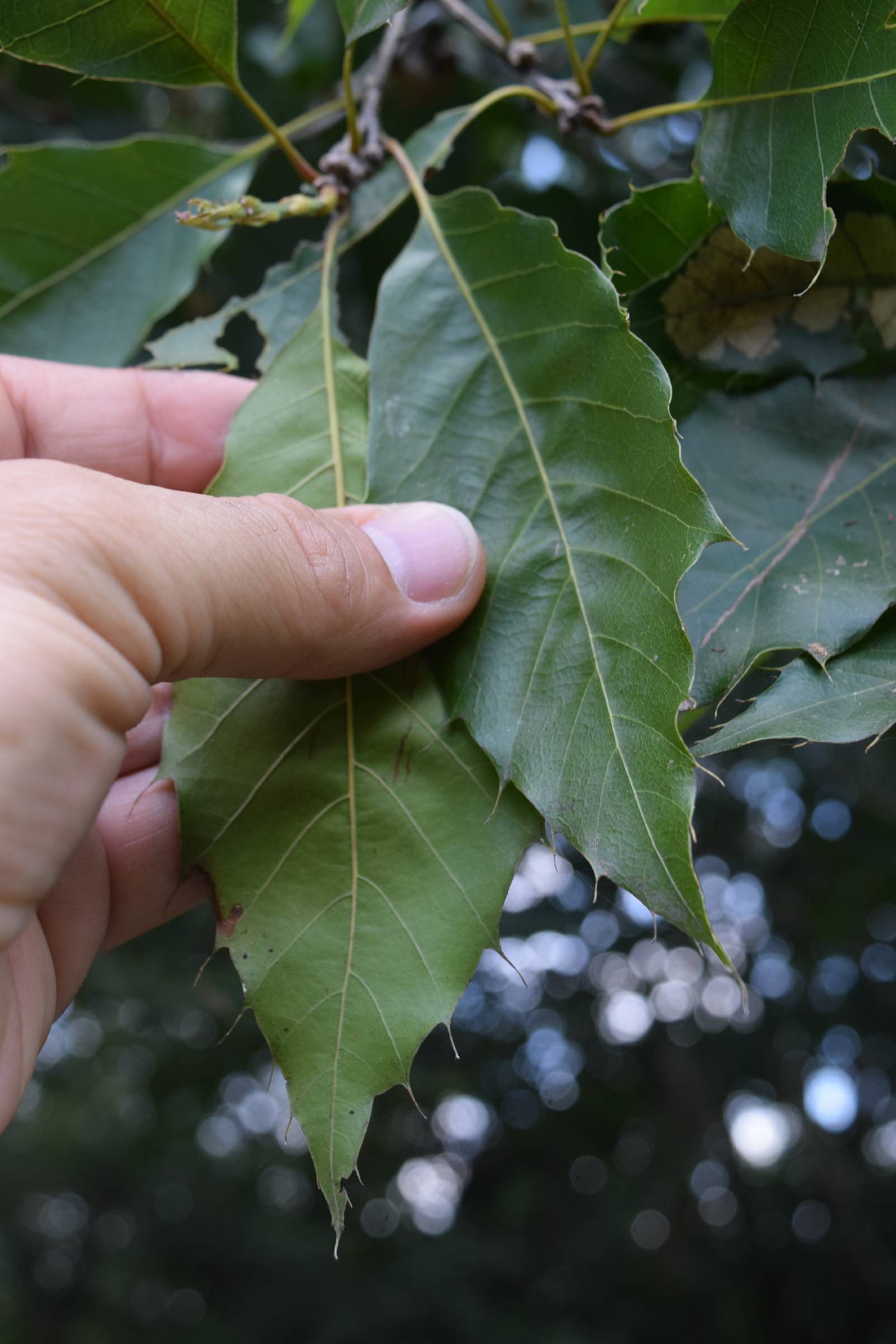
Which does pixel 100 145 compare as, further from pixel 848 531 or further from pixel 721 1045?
pixel 721 1045

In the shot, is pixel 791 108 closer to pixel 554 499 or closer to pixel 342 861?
pixel 554 499

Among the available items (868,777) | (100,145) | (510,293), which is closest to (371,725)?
(510,293)

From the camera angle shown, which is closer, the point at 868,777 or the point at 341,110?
the point at 341,110

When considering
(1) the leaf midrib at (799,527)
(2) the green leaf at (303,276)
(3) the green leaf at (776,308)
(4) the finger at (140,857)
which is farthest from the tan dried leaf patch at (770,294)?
(4) the finger at (140,857)

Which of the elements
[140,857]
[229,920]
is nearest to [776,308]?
[229,920]

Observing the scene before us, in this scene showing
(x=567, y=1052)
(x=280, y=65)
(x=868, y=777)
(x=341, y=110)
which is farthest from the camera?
(x=567, y=1052)
